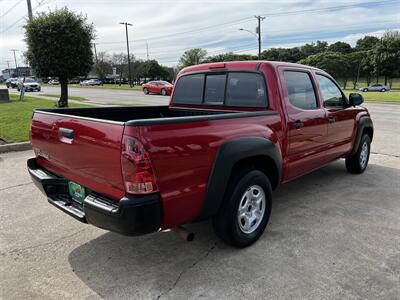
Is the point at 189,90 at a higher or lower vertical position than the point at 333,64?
lower

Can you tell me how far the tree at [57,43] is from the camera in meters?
13.1

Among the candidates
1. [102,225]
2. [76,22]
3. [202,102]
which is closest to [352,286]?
[102,225]

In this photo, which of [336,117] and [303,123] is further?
[336,117]

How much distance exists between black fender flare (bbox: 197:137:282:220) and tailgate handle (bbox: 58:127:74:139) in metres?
1.24

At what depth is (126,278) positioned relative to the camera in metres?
3.02

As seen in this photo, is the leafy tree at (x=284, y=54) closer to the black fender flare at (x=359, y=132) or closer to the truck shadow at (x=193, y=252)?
the black fender flare at (x=359, y=132)

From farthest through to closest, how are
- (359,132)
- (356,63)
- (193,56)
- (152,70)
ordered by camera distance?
(193,56) < (356,63) < (152,70) < (359,132)

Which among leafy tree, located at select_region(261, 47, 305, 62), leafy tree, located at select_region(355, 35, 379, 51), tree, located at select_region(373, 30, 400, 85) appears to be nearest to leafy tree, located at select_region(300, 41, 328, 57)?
leafy tree, located at select_region(261, 47, 305, 62)

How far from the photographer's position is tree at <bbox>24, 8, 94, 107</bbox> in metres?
13.1

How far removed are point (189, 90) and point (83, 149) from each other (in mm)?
2274

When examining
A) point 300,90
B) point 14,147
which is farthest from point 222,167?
point 14,147

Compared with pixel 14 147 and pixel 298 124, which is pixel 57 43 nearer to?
pixel 14 147

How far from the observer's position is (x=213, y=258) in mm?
3326

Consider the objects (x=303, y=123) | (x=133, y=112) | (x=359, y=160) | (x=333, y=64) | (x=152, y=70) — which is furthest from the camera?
(x=152, y=70)
